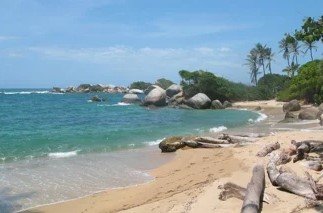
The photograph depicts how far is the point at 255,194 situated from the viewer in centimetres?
855

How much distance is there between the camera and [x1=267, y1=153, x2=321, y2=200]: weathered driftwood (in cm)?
885

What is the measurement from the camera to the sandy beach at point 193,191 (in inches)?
348

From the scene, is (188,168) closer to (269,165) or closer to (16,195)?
(269,165)

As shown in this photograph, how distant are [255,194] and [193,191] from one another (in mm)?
2338

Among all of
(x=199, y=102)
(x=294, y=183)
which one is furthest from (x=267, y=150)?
(x=199, y=102)

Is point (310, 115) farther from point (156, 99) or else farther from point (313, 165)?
point (156, 99)

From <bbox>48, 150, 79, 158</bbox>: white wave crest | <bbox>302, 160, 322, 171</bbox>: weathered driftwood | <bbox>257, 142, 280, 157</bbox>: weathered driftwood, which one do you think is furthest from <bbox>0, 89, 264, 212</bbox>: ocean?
<bbox>302, 160, 322, 171</bbox>: weathered driftwood

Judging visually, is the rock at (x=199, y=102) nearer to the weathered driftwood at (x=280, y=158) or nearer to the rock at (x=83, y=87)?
the weathered driftwood at (x=280, y=158)

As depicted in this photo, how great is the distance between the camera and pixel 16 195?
471 inches

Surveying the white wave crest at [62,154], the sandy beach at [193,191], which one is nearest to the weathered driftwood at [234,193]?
the sandy beach at [193,191]

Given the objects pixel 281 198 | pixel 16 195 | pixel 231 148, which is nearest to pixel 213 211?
pixel 281 198

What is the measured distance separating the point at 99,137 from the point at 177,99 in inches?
1370

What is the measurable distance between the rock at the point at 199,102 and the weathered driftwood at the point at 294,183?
43.6 metres

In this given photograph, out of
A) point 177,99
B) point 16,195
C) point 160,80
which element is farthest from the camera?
point 160,80
